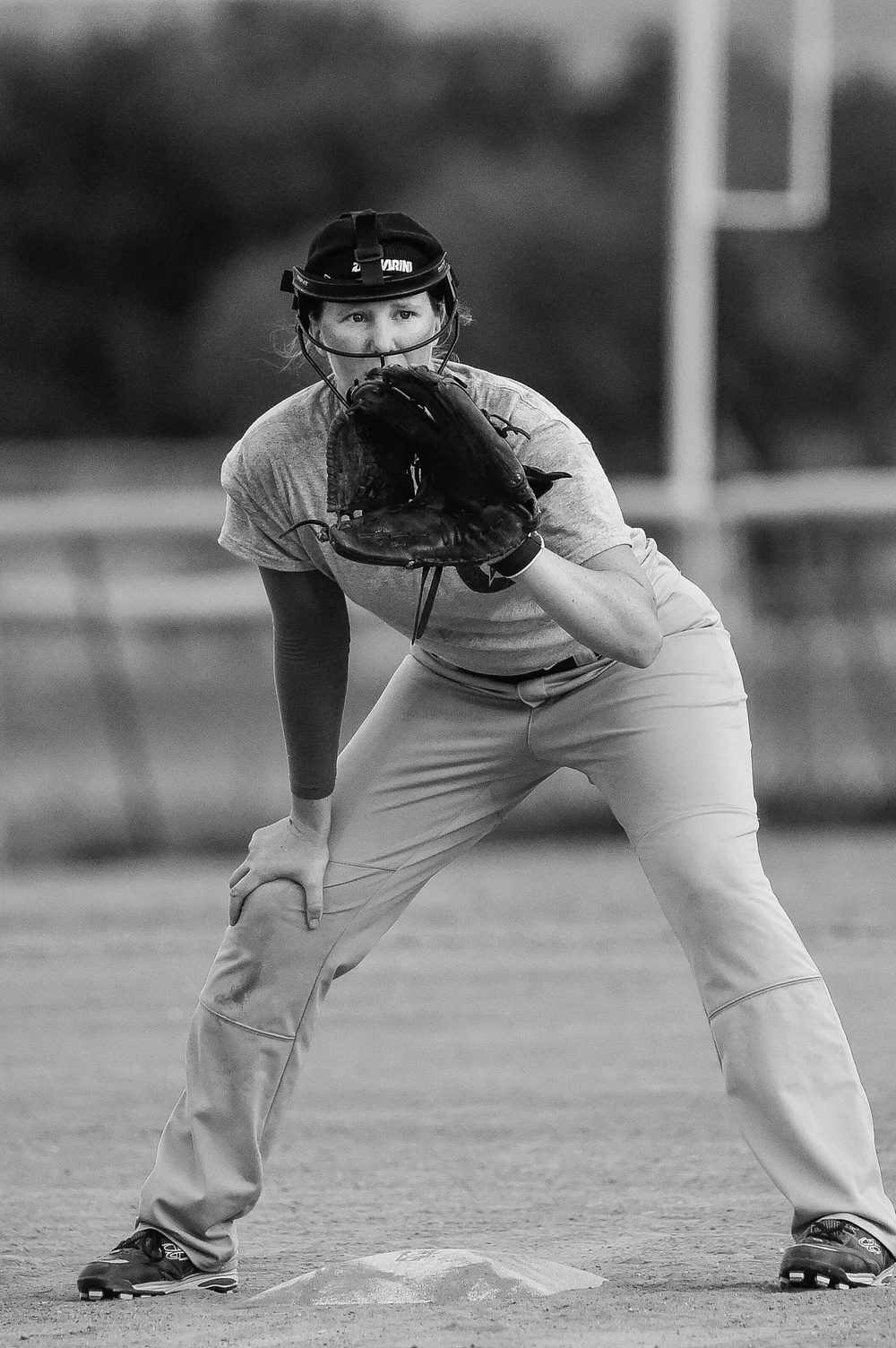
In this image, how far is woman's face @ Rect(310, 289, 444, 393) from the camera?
3594 mm

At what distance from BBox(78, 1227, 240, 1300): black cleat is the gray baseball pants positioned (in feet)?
0.08

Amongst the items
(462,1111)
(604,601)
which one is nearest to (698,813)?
(604,601)

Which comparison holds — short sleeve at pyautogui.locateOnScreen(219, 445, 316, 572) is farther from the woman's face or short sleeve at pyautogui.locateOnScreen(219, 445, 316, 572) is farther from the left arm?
the left arm

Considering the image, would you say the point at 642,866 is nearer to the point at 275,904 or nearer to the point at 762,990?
the point at 762,990

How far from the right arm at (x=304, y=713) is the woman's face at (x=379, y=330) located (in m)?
0.51

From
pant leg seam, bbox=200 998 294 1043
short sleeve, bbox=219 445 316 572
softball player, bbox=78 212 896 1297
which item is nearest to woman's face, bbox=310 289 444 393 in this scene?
softball player, bbox=78 212 896 1297

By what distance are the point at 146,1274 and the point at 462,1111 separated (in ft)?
5.62

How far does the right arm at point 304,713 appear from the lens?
3967 mm

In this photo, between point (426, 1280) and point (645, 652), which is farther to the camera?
point (426, 1280)

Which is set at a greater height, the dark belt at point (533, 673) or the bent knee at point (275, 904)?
the dark belt at point (533, 673)

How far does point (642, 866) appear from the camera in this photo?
3.76 meters

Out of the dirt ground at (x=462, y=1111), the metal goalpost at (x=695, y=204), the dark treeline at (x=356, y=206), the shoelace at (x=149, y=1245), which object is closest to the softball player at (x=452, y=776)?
the shoelace at (x=149, y=1245)


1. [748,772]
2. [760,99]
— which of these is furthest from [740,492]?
[748,772]

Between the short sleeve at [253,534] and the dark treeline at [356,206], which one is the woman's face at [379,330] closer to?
the short sleeve at [253,534]
